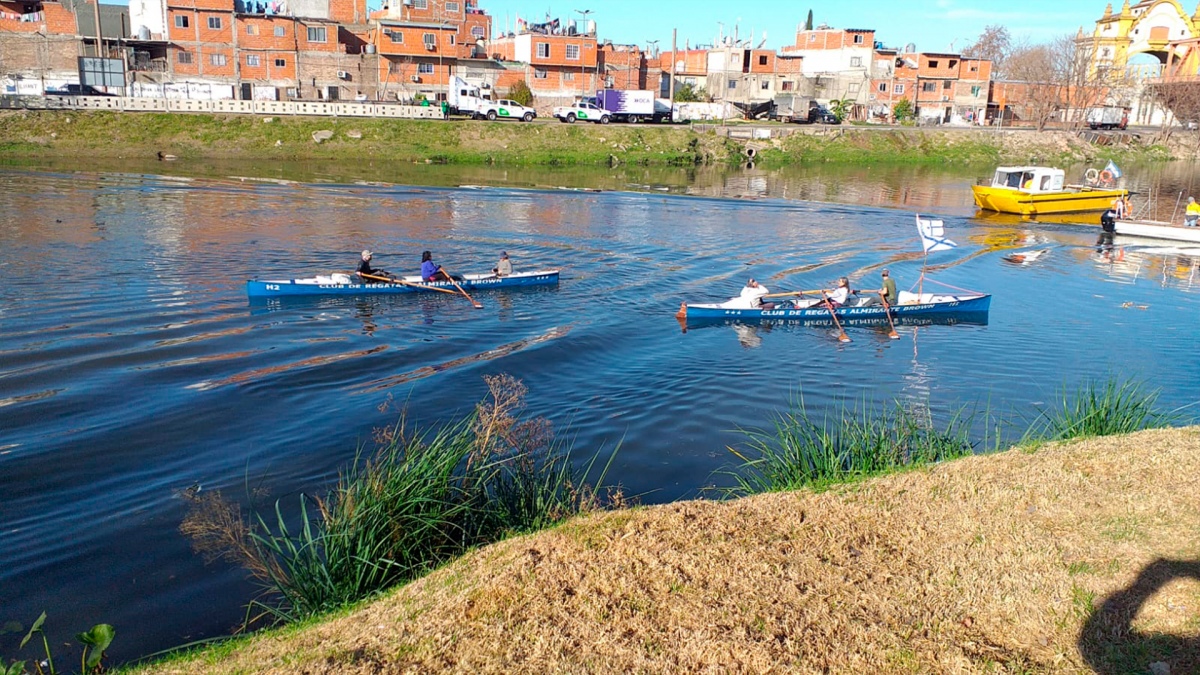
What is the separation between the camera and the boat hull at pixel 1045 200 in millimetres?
43344

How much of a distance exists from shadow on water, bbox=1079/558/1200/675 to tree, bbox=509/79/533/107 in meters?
70.1

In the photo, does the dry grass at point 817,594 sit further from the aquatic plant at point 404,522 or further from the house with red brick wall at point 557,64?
the house with red brick wall at point 557,64

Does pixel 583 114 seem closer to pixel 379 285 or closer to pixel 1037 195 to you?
pixel 1037 195

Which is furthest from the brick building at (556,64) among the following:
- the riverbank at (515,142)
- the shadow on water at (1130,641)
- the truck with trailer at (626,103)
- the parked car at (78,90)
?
the shadow on water at (1130,641)

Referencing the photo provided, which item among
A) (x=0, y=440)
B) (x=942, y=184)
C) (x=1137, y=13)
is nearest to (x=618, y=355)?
(x=0, y=440)

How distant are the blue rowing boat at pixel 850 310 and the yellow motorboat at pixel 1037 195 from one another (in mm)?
22080

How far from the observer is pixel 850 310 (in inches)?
920

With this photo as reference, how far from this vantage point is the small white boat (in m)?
36.3

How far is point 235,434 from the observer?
14.4m

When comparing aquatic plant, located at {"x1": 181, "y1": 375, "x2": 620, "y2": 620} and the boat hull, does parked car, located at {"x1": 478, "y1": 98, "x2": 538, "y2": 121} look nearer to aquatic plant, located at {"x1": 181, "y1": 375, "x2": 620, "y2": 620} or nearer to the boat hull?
the boat hull

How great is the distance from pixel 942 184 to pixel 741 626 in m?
57.3

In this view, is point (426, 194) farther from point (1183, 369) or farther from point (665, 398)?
point (1183, 369)

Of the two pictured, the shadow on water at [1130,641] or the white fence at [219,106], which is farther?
the white fence at [219,106]

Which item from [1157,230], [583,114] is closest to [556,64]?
[583,114]
